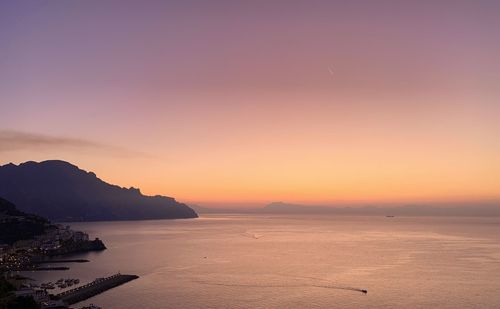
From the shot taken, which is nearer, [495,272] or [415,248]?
[495,272]

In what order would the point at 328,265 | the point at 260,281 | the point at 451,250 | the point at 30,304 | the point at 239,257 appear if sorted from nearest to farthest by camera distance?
the point at 30,304
the point at 260,281
the point at 328,265
the point at 239,257
the point at 451,250

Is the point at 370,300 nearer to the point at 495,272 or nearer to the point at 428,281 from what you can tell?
the point at 428,281

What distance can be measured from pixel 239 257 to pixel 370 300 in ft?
205

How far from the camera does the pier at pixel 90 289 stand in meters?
70.3

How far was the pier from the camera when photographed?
70.3 m

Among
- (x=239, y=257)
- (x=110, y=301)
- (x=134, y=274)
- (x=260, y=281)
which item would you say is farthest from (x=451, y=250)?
(x=110, y=301)

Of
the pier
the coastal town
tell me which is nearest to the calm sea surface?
the pier

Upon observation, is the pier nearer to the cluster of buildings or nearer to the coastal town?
the coastal town

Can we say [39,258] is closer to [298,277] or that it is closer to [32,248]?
[32,248]

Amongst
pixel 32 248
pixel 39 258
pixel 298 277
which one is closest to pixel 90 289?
pixel 298 277

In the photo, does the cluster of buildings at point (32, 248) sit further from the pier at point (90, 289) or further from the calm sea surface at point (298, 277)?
the pier at point (90, 289)

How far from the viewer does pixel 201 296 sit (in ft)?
248

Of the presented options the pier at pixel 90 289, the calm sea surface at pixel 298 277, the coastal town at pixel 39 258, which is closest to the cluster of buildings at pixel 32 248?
the coastal town at pixel 39 258

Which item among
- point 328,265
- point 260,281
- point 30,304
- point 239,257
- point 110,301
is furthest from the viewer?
point 239,257
